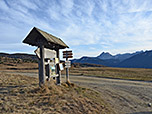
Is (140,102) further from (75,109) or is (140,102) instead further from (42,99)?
(42,99)

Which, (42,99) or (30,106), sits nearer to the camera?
(30,106)

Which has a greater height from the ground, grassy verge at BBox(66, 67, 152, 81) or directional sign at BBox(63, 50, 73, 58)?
directional sign at BBox(63, 50, 73, 58)

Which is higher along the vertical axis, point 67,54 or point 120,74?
point 67,54

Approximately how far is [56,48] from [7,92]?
4655 millimetres

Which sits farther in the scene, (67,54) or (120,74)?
(120,74)

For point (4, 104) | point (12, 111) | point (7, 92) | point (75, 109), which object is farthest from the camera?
point (7, 92)

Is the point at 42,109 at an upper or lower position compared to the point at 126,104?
upper

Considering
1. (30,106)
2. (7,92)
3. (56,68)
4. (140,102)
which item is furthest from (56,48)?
(140,102)

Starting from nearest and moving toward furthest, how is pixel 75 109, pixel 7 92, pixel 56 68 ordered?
pixel 75 109
pixel 7 92
pixel 56 68

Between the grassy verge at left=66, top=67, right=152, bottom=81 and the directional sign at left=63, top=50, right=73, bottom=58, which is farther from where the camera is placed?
the grassy verge at left=66, top=67, right=152, bottom=81

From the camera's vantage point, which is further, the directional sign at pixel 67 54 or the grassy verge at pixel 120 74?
the grassy verge at pixel 120 74

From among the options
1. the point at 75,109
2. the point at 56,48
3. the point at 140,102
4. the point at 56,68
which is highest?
the point at 56,48

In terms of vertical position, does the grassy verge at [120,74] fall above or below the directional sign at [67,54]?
below

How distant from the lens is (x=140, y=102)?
764 centimetres
